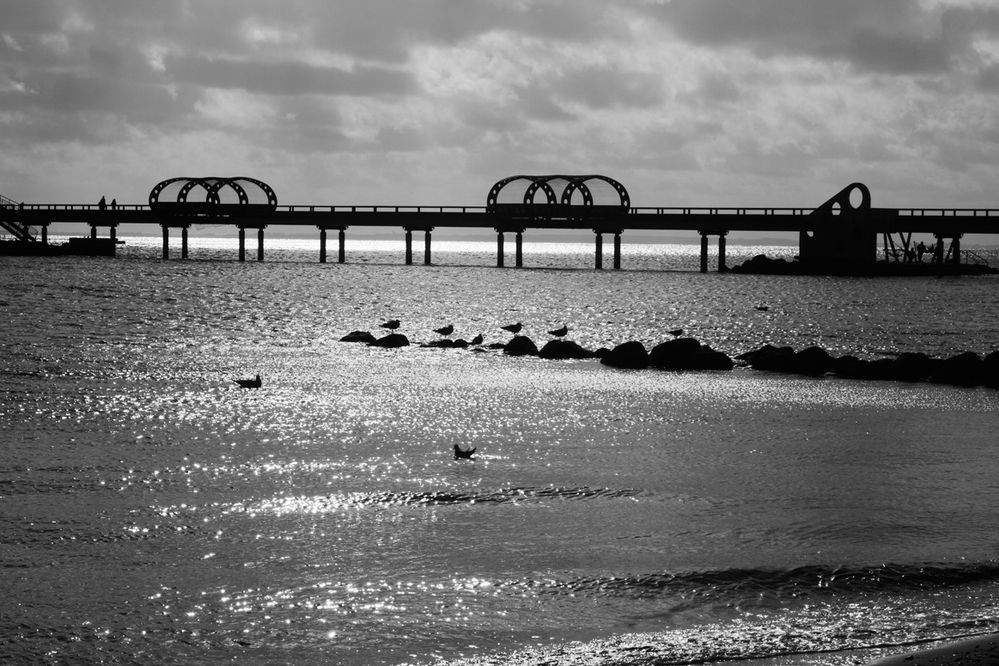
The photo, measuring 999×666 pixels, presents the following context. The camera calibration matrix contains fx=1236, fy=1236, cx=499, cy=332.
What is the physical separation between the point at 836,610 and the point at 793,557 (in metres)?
1.58

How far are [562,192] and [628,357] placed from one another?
80653 millimetres

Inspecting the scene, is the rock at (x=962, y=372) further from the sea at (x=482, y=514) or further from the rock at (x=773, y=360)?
the rock at (x=773, y=360)

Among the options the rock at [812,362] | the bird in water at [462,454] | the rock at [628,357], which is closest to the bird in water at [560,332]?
the rock at [628,357]

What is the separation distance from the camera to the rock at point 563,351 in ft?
115

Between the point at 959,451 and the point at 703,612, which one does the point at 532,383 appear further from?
the point at 703,612

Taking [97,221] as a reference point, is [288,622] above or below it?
below

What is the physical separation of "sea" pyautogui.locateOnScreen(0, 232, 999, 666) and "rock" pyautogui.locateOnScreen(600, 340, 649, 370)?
1.43 m

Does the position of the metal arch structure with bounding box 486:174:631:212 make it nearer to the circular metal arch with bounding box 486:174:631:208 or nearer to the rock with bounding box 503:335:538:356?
the circular metal arch with bounding box 486:174:631:208

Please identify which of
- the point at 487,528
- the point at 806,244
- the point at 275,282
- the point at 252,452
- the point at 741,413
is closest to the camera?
the point at 487,528

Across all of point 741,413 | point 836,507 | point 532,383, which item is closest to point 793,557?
point 836,507

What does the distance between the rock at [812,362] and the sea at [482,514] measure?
3.82 ft

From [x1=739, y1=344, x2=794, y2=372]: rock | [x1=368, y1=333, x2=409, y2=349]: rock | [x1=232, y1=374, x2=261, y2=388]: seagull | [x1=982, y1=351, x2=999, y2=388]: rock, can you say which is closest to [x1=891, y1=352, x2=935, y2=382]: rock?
[x1=982, y1=351, x2=999, y2=388]: rock

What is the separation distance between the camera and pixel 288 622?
9.85 metres

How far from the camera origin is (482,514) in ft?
44.6
